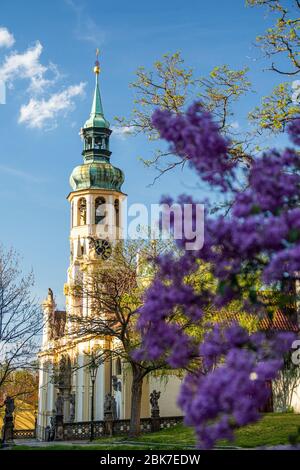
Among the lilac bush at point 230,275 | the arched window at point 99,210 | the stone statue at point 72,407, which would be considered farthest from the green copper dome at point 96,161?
the lilac bush at point 230,275

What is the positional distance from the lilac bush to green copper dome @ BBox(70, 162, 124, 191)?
5503cm

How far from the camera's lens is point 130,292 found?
98.9ft

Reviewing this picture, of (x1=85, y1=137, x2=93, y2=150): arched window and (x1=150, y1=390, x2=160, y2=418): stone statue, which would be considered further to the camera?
(x1=85, y1=137, x2=93, y2=150): arched window

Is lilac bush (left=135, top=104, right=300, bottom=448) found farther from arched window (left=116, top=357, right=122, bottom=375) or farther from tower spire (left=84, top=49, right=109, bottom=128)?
tower spire (left=84, top=49, right=109, bottom=128)

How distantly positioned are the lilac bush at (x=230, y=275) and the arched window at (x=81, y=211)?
55.1 meters

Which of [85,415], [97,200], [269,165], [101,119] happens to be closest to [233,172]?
[269,165]

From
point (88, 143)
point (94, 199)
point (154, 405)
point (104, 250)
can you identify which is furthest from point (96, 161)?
point (154, 405)

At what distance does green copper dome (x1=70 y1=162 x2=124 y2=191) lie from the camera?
61.7 m

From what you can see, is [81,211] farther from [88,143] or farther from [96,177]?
[88,143]

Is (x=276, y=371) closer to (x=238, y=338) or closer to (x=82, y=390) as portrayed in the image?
(x=238, y=338)

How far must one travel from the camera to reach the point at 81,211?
2461 inches

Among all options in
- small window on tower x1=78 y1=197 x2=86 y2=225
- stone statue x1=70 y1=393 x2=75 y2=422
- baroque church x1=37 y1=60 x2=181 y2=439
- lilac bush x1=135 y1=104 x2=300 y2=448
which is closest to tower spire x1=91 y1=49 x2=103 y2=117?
baroque church x1=37 y1=60 x2=181 y2=439

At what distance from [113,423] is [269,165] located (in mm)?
30543

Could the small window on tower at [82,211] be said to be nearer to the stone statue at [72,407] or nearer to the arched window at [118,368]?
the stone statue at [72,407]
